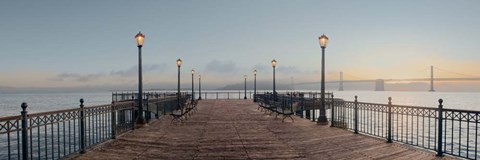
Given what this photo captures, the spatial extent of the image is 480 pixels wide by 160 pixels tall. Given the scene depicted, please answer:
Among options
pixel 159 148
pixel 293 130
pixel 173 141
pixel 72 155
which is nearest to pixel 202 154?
pixel 159 148

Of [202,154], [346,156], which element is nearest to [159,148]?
[202,154]

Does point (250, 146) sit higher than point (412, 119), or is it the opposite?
point (412, 119)

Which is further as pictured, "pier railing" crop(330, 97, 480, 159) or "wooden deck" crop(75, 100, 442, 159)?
"wooden deck" crop(75, 100, 442, 159)

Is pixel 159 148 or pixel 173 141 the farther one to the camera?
pixel 173 141

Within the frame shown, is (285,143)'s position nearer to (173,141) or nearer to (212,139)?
(212,139)

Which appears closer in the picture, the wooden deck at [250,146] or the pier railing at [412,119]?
the pier railing at [412,119]

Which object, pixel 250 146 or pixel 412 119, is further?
pixel 412 119

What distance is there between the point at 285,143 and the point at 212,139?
2.26 metres

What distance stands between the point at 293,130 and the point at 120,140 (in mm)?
6102

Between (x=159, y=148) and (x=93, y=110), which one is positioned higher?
(x=93, y=110)

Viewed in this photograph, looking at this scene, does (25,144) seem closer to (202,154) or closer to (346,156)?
(202,154)

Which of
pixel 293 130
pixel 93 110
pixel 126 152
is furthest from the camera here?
pixel 293 130

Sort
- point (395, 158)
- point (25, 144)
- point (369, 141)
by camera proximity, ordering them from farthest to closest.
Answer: point (369, 141) → point (395, 158) → point (25, 144)

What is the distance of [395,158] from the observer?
8281 millimetres
